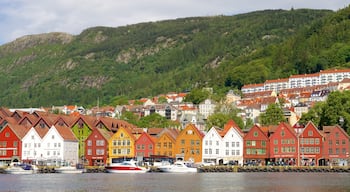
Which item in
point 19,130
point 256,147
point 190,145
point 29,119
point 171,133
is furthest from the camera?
point 29,119

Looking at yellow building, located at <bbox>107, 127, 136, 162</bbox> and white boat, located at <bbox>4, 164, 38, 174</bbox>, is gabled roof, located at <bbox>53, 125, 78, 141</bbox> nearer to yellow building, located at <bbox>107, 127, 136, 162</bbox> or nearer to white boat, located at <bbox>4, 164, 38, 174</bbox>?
yellow building, located at <bbox>107, 127, 136, 162</bbox>

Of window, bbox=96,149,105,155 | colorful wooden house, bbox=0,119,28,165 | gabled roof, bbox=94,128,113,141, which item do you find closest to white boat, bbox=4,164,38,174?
colorful wooden house, bbox=0,119,28,165

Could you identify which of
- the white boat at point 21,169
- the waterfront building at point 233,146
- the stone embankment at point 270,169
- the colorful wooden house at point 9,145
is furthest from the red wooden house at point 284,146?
the colorful wooden house at point 9,145

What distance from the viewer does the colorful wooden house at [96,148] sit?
422 ft

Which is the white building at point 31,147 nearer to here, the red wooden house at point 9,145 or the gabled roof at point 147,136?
the red wooden house at point 9,145

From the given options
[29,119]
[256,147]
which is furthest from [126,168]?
[29,119]

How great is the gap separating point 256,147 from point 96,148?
29.9 meters

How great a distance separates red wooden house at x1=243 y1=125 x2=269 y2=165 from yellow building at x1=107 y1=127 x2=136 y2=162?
2117 centimetres

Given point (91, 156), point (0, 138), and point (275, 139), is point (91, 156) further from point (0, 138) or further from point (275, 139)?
point (275, 139)

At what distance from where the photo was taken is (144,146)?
127375 millimetres

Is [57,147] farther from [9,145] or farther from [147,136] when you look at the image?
[147,136]

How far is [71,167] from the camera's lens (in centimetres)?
11038

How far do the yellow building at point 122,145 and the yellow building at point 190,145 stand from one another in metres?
8.62

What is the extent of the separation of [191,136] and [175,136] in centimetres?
581
